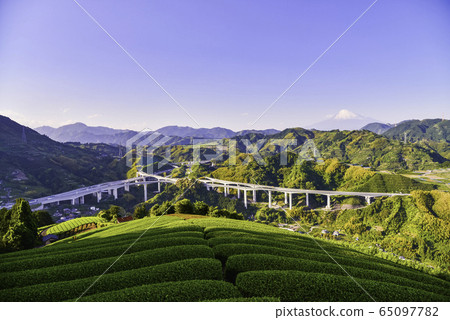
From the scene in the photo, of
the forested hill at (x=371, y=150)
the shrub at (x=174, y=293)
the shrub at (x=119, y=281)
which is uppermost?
the forested hill at (x=371, y=150)

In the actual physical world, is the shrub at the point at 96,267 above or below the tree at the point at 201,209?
above

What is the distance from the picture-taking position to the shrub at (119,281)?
6.26 m

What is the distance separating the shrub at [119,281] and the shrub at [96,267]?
84 cm

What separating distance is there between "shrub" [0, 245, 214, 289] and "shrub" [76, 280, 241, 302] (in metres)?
2.55

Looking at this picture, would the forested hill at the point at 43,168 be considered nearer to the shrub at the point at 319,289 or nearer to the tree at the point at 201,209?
the tree at the point at 201,209

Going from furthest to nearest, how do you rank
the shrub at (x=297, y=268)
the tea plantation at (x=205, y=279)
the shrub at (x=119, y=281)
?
the shrub at (x=297, y=268) → the shrub at (x=119, y=281) → the tea plantation at (x=205, y=279)

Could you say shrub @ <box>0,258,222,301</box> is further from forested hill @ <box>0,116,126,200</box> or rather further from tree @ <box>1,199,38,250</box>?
forested hill @ <box>0,116,126,200</box>

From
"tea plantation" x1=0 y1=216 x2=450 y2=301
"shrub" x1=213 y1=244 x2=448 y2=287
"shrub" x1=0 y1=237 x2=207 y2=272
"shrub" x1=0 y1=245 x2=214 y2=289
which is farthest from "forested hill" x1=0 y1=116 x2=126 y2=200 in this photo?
"shrub" x1=213 y1=244 x2=448 y2=287

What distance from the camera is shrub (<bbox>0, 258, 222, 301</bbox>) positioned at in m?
6.26

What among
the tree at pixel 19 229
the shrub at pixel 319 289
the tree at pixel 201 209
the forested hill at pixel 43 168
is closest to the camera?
the shrub at pixel 319 289

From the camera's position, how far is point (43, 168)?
93.6 metres

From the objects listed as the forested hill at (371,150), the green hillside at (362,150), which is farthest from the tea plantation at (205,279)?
the forested hill at (371,150)

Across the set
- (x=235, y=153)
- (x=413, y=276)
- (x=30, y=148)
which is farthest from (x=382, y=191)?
(x=30, y=148)

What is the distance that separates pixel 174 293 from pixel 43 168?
119046 millimetres
